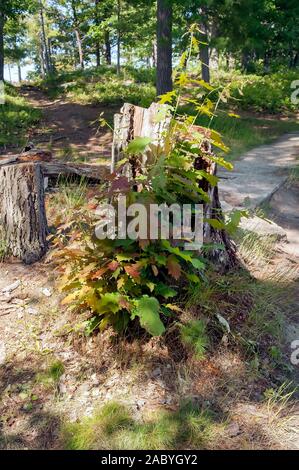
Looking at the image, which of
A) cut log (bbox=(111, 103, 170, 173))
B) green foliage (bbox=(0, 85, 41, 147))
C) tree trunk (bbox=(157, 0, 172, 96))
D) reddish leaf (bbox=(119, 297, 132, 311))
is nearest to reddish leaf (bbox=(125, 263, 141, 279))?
reddish leaf (bbox=(119, 297, 132, 311))

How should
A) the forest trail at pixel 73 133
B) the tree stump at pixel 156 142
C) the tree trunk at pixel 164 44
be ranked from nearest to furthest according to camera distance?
the tree stump at pixel 156 142 < the forest trail at pixel 73 133 < the tree trunk at pixel 164 44

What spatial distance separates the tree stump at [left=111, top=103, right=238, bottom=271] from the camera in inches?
119

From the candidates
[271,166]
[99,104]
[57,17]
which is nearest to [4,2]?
[99,104]

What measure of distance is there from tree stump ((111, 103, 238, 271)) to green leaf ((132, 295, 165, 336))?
75 cm

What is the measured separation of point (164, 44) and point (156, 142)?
786cm

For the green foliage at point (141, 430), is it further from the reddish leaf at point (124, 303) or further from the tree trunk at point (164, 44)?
the tree trunk at point (164, 44)

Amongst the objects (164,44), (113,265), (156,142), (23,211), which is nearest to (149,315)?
(113,265)

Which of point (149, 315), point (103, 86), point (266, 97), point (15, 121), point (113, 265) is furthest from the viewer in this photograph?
point (103, 86)

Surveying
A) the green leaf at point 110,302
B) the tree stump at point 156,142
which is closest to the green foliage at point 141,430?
the green leaf at point 110,302

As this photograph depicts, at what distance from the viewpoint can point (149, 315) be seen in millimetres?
2281

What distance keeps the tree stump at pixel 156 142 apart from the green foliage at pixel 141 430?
3.99ft

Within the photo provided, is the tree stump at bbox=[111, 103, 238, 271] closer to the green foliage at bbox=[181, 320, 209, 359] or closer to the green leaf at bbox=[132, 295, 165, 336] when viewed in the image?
the green foliage at bbox=[181, 320, 209, 359]

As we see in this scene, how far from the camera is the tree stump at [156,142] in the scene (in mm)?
3021

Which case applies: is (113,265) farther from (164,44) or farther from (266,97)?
(266,97)
